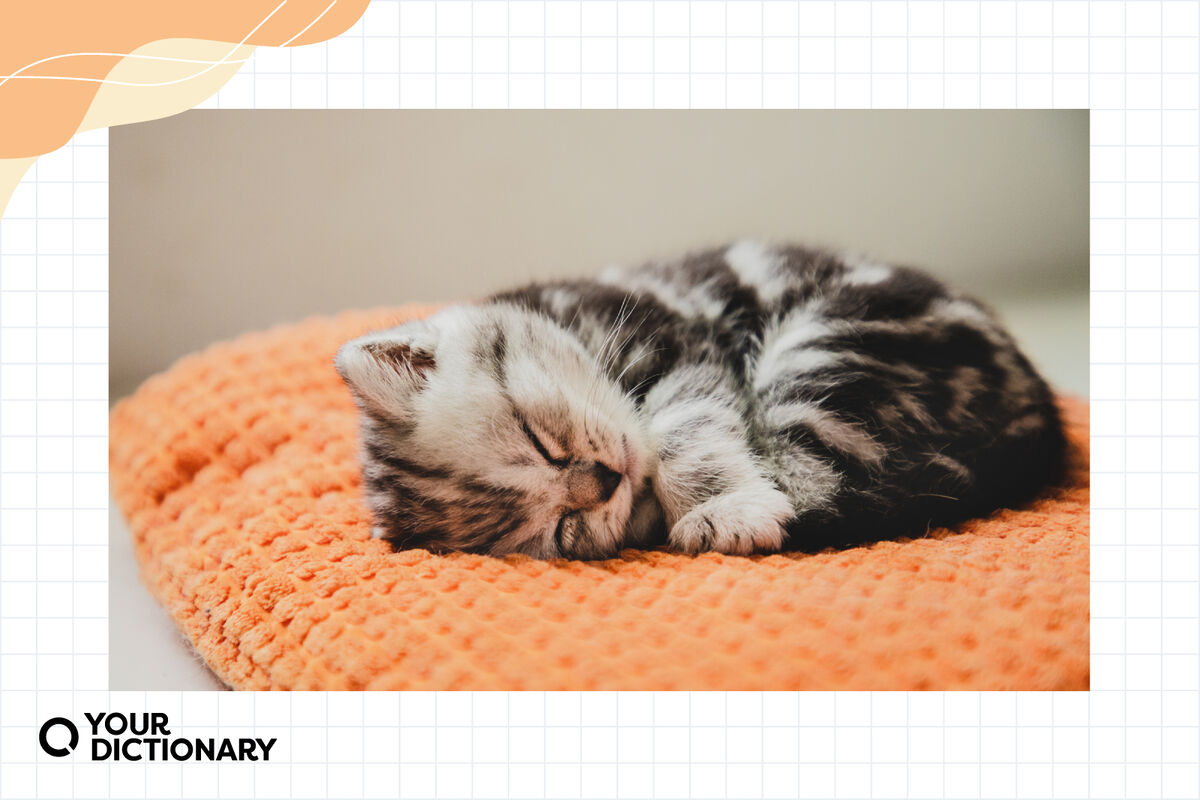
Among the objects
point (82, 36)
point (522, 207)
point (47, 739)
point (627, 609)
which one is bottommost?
point (47, 739)

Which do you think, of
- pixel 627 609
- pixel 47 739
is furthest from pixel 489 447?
pixel 47 739

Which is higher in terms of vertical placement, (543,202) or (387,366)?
(543,202)

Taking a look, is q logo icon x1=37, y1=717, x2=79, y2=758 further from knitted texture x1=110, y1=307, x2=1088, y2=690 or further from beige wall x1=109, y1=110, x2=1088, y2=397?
beige wall x1=109, y1=110, x2=1088, y2=397

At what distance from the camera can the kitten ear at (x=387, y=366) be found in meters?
1.05

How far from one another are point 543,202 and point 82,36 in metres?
0.75

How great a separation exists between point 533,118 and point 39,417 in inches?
34.8

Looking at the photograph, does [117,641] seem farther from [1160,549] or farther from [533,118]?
[1160,549]

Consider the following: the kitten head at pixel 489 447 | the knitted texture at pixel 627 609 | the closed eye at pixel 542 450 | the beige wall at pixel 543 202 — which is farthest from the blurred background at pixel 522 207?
the closed eye at pixel 542 450

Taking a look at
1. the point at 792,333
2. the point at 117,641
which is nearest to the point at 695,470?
the point at 792,333

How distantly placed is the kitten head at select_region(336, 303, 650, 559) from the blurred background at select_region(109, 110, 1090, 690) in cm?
33

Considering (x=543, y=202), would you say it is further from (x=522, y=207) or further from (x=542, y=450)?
(x=542, y=450)

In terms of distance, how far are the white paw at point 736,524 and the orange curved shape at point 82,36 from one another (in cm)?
92

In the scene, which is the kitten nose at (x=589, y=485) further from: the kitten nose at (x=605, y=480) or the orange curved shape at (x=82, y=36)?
the orange curved shape at (x=82, y=36)

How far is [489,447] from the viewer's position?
3.50 feet
